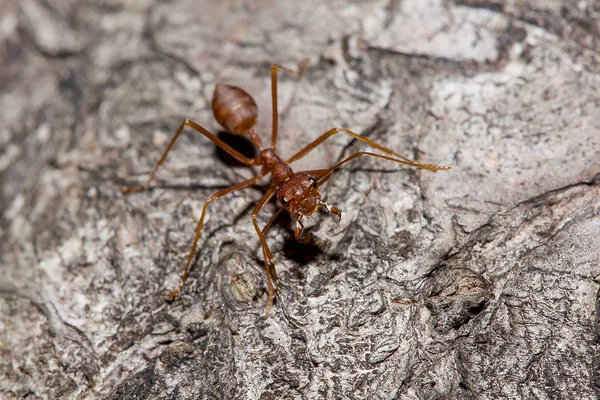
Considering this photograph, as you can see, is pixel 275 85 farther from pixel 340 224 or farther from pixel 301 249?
pixel 301 249

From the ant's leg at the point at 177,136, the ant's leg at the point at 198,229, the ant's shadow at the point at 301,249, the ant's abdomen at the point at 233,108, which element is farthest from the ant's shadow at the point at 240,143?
the ant's shadow at the point at 301,249

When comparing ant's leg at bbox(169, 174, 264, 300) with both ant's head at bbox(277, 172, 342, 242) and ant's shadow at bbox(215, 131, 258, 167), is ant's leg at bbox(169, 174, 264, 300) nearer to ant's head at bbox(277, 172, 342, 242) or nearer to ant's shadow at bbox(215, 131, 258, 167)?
ant's head at bbox(277, 172, 342, 242)

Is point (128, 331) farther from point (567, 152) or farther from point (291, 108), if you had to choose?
point (567, 152)

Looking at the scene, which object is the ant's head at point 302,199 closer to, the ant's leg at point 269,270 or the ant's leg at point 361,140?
the ant's leg at point 269,270

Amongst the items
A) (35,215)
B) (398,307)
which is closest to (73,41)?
(35,215)

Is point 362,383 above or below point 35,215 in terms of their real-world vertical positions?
below

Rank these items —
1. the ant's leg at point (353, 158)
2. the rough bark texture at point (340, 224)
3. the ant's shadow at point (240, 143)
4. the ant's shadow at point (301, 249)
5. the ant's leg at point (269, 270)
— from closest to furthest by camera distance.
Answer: the rough bark texture at point (340, 224), the ant's leg at point (269, 270), the ant's shadow at point (301, 249), the ant's leg at point (353, 158), the ant's shadow at point (240, 143)
